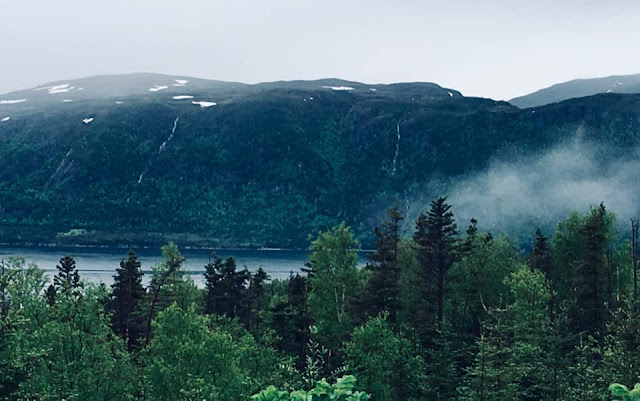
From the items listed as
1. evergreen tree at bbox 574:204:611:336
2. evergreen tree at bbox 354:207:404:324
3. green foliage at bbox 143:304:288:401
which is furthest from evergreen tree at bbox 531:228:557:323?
green foliage at bbox 143:304:288:401

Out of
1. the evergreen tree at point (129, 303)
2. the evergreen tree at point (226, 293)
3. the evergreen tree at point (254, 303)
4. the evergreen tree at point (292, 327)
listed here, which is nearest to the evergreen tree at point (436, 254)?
the evergreen tree at point (292, 327)

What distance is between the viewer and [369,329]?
51.1 meters

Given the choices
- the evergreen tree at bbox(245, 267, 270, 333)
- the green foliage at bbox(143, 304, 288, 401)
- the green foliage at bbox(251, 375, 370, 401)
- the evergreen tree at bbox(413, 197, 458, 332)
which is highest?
the green foliage at bbox(251, 375, 370, 401)

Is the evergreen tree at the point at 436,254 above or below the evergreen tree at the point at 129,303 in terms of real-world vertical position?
above

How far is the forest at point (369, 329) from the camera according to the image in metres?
40.3

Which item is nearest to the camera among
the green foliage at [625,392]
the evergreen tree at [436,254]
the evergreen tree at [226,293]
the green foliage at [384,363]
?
the green foliage at [625,392]

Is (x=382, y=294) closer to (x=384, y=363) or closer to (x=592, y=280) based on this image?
(x=384, y=363)

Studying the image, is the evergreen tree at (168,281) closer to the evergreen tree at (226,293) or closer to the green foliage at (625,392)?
the evergreen tree at (226,293)

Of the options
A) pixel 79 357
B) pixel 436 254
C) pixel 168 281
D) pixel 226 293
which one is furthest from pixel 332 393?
pixel 226 293

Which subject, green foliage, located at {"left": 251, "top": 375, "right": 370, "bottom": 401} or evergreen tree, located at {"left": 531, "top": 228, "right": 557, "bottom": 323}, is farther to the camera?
evergreen tree, located at {"left": 531, "top": 228, "right": 557, "bottom": 323}

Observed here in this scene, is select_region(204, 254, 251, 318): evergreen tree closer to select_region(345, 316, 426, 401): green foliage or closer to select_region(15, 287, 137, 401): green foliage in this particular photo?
select_region(345, 316, 426, 401): green foliage

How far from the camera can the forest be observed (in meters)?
40.3

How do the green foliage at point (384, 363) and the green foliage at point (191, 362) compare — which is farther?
the green foliage at point (384, 363)

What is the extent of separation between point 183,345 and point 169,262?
23248mm
